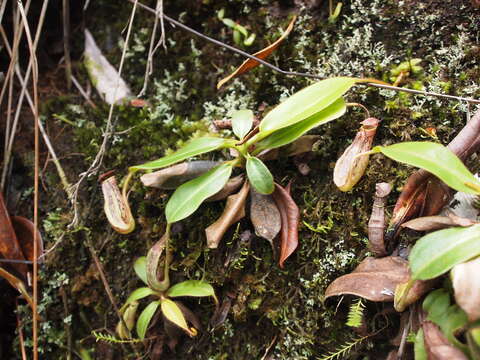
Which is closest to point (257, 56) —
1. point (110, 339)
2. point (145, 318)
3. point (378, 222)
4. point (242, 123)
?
point (242, 123)

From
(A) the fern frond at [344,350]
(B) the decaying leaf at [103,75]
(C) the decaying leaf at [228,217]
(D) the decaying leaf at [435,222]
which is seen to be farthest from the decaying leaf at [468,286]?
(B) the decaying leaf at [103,75]

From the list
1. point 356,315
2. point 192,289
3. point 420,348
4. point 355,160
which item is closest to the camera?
point 420,348

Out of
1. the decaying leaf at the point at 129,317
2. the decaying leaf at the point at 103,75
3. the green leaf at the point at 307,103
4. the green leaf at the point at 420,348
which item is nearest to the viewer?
the green leaf at the point at 420,348

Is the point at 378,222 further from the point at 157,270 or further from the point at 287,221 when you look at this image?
the point at 157,270

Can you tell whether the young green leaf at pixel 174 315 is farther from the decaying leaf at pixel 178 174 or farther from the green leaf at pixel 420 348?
the green leaf at pixel 420 348

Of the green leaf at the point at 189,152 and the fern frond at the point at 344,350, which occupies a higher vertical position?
the green leaf at the point at 189,152

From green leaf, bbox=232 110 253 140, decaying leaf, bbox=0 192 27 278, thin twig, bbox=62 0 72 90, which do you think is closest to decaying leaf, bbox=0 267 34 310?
decaying leaf, bbox=0 192 27 278

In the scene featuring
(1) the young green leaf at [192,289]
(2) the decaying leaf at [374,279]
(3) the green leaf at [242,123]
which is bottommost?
(1) the young green leaf at [192,289]
